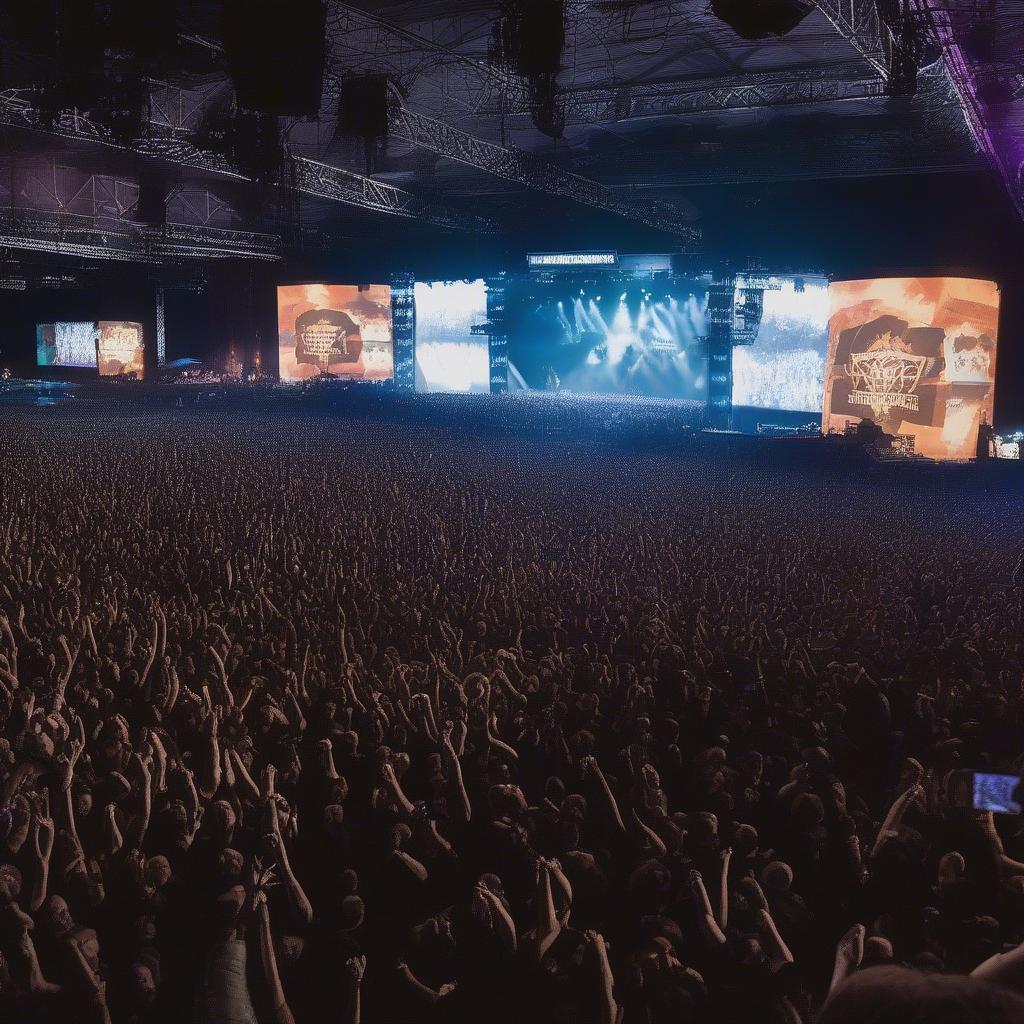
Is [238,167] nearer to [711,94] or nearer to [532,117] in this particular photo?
[532,117]

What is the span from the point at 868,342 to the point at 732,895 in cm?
2144

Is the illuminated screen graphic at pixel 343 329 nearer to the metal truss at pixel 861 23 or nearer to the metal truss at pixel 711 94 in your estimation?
the metal truss at pixel 711 94

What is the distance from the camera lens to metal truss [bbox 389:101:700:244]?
18375 millimetres

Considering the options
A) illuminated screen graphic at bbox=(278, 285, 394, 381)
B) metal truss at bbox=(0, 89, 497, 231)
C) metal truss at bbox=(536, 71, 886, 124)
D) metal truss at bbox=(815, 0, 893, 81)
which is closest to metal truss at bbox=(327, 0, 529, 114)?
metal truss at bbox=(536, 71, 886, 124)

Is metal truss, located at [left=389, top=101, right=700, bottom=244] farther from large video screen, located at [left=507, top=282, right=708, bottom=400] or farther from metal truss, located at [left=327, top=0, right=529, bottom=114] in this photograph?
large video screen, located at [left=507, top=282, right=708, bottom=400]

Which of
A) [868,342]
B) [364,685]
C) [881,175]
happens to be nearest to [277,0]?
[364,685]

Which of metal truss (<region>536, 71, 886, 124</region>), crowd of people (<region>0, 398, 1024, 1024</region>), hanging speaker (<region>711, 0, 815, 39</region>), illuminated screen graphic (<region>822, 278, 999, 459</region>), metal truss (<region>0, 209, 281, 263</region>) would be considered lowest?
crowd of people (<region>0, 398, 1024, 1024</region>)

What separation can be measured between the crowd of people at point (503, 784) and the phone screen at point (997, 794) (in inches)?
18.5

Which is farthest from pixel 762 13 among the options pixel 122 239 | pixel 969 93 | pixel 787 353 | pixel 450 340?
pixel 122 239

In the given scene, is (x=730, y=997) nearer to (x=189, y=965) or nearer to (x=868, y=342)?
(x=189, y=965)

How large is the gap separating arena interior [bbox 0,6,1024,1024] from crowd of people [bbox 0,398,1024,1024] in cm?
2

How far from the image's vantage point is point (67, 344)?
44.9 meters

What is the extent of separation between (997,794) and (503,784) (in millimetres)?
1743

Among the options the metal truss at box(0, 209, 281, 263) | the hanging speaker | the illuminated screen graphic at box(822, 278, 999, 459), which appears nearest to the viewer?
the hanging speaker
